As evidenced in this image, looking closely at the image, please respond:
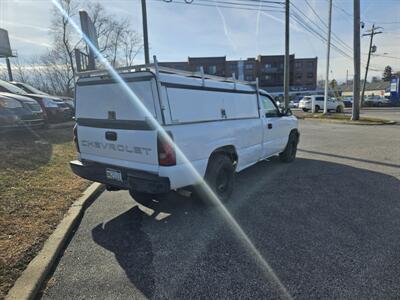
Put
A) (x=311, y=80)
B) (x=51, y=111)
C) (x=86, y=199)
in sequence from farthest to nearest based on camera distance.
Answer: (x=311, y=80), (x=51, y=111), (x=86, y=199)

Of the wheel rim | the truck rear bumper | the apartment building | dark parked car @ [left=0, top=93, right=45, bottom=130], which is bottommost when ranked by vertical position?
the wheel rim

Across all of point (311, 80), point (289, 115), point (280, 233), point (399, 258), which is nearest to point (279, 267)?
point (280, 233)

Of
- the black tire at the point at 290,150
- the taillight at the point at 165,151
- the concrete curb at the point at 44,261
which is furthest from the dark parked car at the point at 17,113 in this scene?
the black tire at the point at 290,150

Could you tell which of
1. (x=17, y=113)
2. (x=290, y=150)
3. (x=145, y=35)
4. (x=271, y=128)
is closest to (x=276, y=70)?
(x=145, y=35)

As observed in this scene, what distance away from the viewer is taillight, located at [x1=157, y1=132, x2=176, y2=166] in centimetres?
339

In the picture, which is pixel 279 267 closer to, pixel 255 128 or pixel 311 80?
pixel 255 128

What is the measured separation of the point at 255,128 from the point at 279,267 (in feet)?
10.2

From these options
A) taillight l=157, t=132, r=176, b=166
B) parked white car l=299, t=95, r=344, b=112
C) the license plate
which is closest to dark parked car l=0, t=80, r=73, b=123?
the license plate

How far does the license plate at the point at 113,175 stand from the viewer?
3.81 metres

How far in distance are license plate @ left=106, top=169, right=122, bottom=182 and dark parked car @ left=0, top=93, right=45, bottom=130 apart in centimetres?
521

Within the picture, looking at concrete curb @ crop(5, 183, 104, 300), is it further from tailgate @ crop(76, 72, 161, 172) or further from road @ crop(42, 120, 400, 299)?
tailgate @ crop(76, 72, 161, 172)

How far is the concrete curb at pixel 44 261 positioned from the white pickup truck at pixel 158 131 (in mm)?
639

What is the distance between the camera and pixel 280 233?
352cm

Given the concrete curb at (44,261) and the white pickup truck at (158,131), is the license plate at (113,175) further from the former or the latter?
the concrete curb at (44,261)
